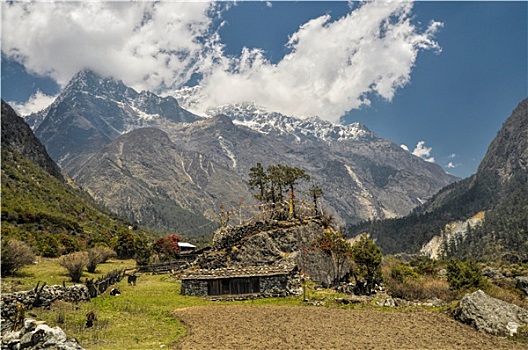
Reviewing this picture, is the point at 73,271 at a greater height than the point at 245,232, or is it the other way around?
the point at 245,232

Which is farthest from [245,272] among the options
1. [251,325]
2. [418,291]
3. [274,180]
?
[274,180]

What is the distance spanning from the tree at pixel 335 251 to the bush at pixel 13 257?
110 ft

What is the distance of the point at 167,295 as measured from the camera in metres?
40.9

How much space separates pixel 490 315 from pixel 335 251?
24140 mm

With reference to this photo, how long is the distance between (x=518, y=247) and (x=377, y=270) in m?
163

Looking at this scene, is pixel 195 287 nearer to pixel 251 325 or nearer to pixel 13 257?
pixel 251 325

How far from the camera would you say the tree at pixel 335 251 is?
48.7 meters

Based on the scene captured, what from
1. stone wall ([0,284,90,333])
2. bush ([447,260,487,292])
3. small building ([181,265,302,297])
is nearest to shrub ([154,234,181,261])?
small building ([181,265,302,297])

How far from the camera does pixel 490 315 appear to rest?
25.8 m

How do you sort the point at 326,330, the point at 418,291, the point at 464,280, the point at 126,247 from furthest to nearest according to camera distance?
the point at 126,247, the point at 464,280, the point at 418,291, the point at 326,330

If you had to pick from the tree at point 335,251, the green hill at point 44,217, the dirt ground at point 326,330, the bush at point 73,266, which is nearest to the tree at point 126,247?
the green hill at point 44,217

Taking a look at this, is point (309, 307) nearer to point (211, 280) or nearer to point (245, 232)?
point (211, 280)

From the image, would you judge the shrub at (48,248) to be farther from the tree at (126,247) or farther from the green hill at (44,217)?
the tree at (126,247)

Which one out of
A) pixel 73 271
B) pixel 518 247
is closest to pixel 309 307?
pixel 73 271
